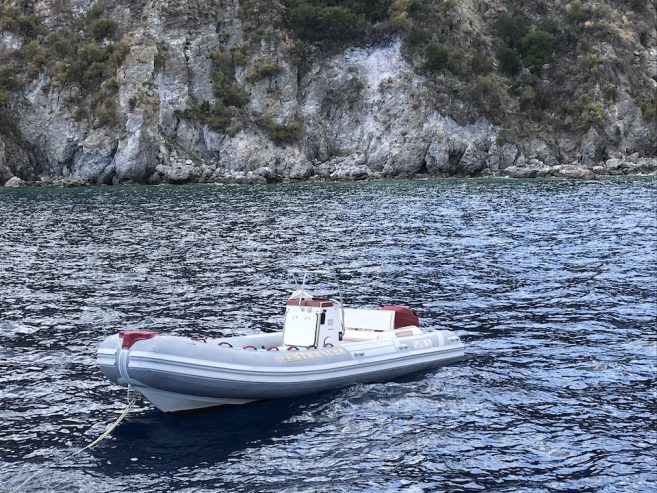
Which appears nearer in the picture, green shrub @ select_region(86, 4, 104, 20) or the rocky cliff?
the rocky cliff

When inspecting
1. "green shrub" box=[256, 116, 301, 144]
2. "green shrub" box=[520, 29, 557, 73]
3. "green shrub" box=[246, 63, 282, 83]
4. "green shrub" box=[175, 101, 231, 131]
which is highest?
"green shrub" box=[520, 29, 557, 73]

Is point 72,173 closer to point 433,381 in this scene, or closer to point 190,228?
point 190,228

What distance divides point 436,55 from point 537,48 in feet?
47.6

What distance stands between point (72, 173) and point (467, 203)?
4018cm

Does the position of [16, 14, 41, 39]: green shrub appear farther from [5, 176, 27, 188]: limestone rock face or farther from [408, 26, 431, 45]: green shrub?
Answer: [408, 26, 431, 45]: green shrub

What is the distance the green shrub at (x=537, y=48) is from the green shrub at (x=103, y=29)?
156 feet

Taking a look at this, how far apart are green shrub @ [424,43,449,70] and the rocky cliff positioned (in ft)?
0.52

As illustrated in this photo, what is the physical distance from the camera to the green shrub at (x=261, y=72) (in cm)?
8331

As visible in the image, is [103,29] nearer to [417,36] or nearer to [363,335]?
[417,36]

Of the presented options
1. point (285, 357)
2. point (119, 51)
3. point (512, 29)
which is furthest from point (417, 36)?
point (285, 357)

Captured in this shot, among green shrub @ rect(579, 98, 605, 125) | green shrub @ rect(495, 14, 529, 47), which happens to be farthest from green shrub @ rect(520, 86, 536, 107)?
green shrub @ rect(495, 14, 529, 47)

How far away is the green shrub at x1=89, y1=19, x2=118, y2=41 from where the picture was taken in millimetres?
81250

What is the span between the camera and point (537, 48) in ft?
302

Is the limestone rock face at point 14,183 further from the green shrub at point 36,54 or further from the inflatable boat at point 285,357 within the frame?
the inflatable boat at point 285,357
